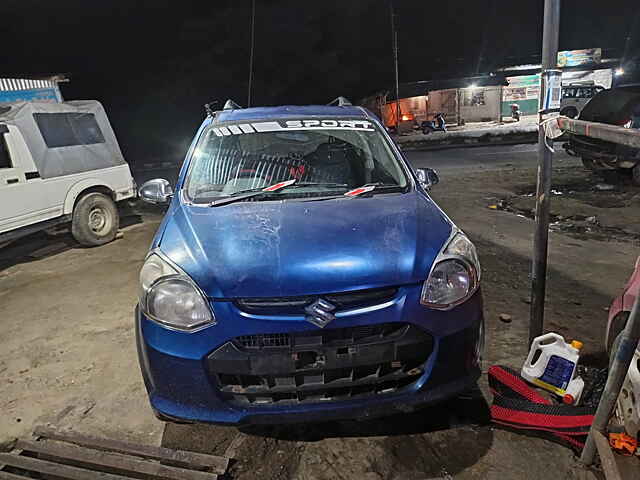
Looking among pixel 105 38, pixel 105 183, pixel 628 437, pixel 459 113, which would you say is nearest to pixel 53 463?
pixel 628 437

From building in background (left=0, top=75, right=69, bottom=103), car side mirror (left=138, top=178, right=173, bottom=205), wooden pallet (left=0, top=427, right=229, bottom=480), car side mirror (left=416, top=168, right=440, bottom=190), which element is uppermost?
building in background (left=0, top=75, right=69, bottom=103)

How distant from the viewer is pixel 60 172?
649cm

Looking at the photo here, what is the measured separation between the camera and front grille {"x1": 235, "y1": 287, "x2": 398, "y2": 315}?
2.04 metres

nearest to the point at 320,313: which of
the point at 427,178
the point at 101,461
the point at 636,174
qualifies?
the point at 101,461

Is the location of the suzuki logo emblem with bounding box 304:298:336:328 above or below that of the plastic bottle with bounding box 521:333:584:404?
above

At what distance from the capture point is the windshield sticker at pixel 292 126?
3561mm

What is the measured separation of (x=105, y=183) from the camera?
23.4ft

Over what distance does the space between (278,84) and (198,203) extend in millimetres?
41143

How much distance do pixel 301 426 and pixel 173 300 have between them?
1.12 metres

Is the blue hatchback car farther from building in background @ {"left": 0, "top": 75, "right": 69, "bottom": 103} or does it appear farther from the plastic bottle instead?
building in background @ {"left": 0, "top": 75, "right": 69, "bottom": 103}

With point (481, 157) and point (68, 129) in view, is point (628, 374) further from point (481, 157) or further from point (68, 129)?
point (481, 157)

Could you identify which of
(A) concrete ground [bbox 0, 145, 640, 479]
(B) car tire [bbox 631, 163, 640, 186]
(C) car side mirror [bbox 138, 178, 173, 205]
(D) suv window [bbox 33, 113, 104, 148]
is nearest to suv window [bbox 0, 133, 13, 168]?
(D) suv window [bbox 33, 113, 104, 148]

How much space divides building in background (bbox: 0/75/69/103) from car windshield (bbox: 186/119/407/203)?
34.7 feet

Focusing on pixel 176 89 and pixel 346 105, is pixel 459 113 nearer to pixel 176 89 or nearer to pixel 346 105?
pixel 176 89
